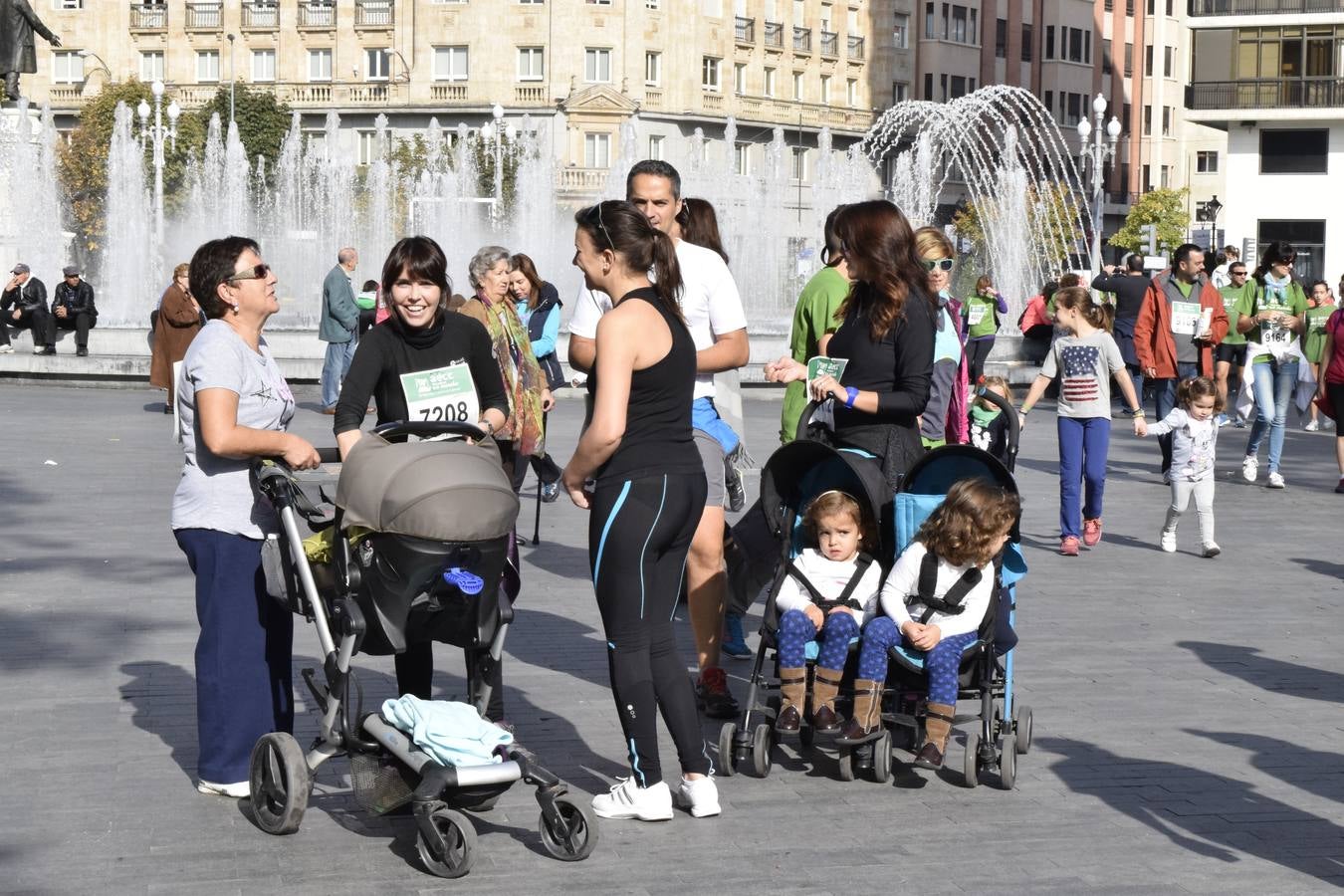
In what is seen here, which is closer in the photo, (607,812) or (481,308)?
(607,812)

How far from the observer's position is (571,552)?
12.6 meters

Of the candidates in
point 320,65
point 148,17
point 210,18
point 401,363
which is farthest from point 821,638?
point 148,17

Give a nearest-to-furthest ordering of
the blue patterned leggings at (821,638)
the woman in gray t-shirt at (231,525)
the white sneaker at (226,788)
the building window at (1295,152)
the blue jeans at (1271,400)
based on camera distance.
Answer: the woman in gray t-shirt at (231,525) → the white sneaker at (226,788) → the blue patterned leggings at (821,638) → the blue jeans at (1271,400) → the building window at (1295,152)

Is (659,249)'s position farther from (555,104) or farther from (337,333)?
(555,104)

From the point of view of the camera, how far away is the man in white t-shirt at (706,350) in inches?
303

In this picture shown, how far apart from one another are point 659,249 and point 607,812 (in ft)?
5.87

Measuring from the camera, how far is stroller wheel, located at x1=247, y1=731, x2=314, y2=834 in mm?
6070

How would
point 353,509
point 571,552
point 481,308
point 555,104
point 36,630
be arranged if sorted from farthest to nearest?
point 555,104 → point 571,552 → point 481,308 → point 36,630 → point 353,509

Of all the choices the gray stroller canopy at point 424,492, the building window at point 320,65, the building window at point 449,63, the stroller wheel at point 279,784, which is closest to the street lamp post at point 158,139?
the building window at point 320,65

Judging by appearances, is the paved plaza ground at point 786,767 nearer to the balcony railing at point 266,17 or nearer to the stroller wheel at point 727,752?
the stroller wheel at point 727,752

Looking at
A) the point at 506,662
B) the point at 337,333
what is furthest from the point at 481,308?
the point at 337,333

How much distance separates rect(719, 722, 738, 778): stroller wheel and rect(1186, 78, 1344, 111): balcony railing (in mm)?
63713

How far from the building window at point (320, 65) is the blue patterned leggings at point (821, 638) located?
274ft

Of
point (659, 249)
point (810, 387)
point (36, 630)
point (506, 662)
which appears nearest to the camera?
point (659, 249)
